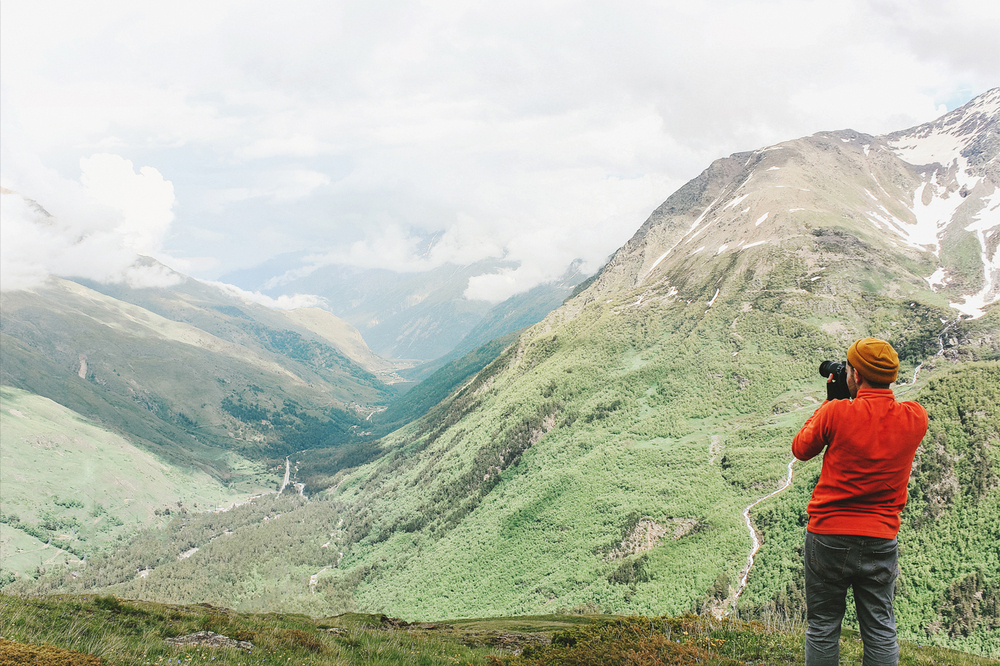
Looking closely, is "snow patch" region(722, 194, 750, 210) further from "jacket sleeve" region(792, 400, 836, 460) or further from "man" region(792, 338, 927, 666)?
"man" region(792, 338, 927, 666)

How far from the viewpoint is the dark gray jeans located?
25.5ft

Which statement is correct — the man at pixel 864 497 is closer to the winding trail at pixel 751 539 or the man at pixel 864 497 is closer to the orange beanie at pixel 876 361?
the orange beanie at pixel 876 361

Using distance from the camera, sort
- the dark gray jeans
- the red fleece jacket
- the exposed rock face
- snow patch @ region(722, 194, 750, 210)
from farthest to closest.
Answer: snow patch @ region(722, 194, 750, 210) → the exposed rock face → the dark gray jeans → the red fleece jacket

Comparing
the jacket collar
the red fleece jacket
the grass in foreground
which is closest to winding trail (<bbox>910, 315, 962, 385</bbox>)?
the grass in foreground

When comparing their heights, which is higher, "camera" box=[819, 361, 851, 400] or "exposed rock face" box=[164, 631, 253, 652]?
"camera" box=[819, 361, 851, 400]

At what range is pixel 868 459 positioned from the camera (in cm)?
757

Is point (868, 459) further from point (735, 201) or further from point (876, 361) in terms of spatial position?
point (735, 201)

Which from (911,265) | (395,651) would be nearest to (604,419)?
(911,265)

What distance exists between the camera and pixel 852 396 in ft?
28.0

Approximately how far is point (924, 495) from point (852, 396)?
6028 centimetres

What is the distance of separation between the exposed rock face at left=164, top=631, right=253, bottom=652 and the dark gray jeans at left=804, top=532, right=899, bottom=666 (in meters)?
14.2

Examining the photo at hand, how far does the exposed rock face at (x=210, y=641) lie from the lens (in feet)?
43.3

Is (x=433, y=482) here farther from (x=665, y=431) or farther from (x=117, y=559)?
(x=117, y=559)

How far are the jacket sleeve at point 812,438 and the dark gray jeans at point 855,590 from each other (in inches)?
56.2
